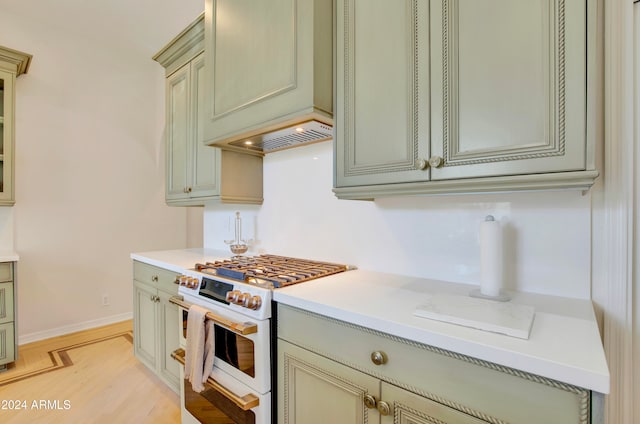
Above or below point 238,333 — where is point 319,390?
below

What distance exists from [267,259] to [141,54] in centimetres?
314

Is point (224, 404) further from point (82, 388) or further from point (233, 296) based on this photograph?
point (82, 388)

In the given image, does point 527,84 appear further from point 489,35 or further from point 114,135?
point 114,135

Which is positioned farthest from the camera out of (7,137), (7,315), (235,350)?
(7,137)

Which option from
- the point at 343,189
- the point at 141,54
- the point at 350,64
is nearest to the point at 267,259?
the point at 343,189

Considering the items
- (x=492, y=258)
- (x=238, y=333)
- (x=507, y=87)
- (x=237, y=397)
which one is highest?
(x=507, y=87)

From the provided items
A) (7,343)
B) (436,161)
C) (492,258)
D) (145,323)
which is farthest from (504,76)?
(7,343)

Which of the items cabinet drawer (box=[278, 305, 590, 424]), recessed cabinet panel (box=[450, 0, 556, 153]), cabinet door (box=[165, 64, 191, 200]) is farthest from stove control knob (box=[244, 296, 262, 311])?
cabinet door (box=[165, 64, 191, 200])

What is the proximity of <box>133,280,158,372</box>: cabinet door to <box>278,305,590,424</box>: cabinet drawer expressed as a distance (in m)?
1.49

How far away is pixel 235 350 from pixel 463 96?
1.33m

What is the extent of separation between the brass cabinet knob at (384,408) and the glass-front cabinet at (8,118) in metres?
3.15

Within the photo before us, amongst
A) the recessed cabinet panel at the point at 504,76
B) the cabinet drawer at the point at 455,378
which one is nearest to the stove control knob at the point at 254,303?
the cabinet drawer at the point at 455,378

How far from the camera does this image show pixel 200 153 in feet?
7.09

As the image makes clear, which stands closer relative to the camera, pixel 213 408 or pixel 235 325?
pixel 235 325
